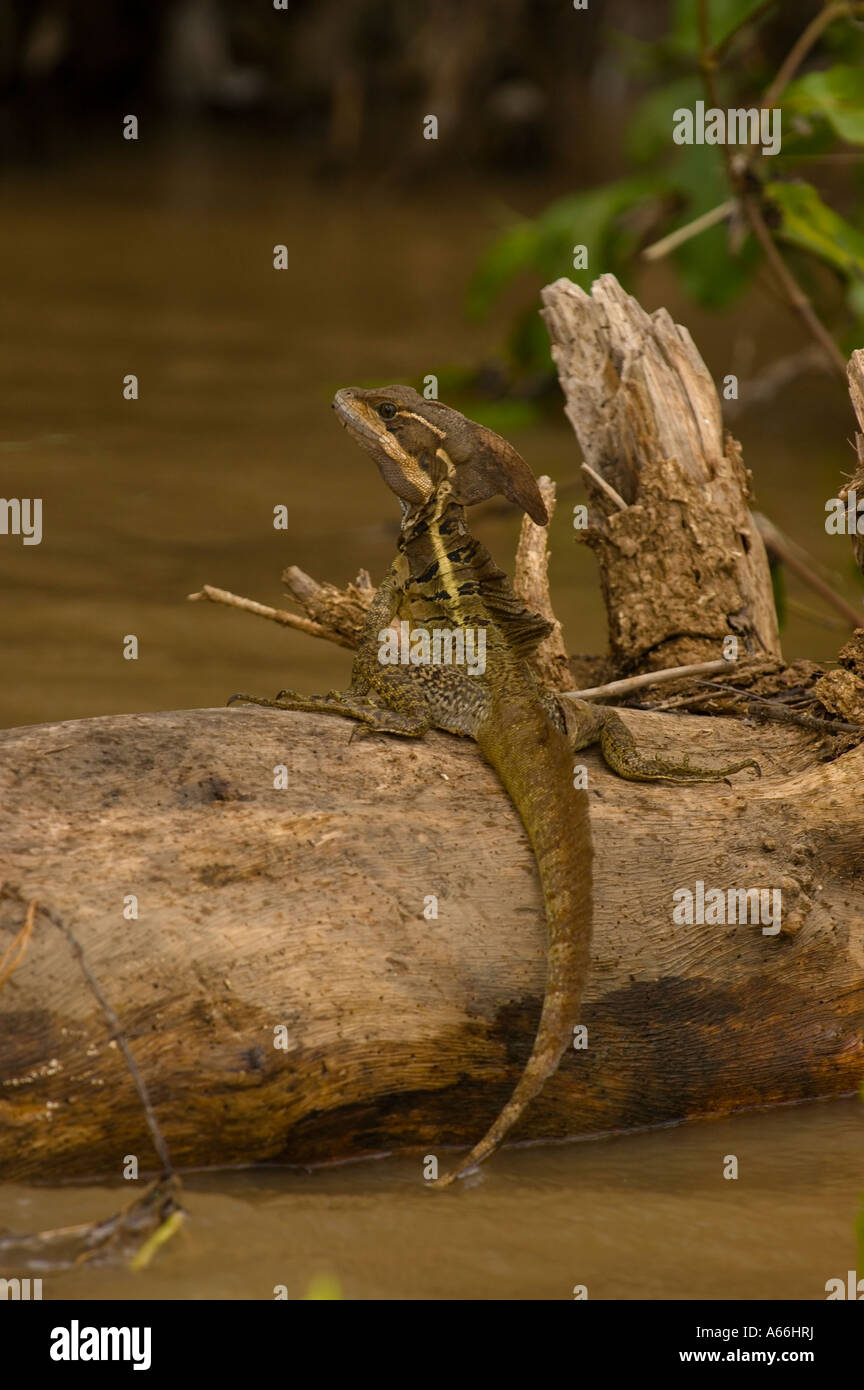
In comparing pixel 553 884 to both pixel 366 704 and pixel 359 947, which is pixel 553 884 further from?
pixel 366 704

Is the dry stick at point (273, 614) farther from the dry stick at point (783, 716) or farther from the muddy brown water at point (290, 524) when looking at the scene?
the muddy brown water at point (290, 524)

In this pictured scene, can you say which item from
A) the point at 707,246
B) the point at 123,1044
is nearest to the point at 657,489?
the point at 123,1044

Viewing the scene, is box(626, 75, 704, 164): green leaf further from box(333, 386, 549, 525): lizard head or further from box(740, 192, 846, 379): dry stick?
box(333, 386, 549, 525): lizard head

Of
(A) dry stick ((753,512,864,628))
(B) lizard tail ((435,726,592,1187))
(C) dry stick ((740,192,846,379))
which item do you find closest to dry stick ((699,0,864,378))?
(C) dry stick ((740,192,846,379))

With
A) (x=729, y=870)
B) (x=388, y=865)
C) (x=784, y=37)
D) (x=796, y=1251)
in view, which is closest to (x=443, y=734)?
(x=388, y=865)

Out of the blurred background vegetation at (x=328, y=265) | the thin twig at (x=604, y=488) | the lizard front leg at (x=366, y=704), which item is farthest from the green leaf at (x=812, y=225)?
the lizard front leg at (x=366, y=704)

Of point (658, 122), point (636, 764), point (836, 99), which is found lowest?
point (636, 764)
